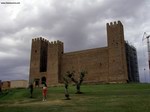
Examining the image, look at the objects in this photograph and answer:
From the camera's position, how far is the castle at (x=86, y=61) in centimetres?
5819

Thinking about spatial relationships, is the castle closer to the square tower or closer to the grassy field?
the square tower

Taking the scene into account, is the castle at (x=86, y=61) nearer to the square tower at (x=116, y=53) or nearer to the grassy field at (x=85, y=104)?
the square tower at (x=116, y=53)

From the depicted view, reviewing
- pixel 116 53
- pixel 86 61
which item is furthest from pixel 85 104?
pixel 86 61

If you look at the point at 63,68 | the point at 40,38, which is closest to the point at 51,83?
the point at 63,68

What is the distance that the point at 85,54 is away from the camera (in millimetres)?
64750

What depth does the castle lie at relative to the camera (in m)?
58.2

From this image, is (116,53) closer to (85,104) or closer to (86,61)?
(86,61)

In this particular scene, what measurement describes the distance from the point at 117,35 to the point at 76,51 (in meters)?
12.4

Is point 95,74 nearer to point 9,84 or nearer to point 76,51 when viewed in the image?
point 76,51

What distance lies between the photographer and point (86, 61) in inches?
2517

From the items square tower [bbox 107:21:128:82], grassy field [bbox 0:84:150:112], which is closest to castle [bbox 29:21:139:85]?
square tower [bbox 107:21:128:82]

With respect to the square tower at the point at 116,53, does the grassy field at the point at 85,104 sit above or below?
below

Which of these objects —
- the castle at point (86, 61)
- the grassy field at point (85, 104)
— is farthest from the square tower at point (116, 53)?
the grassy field at point (85, 104)

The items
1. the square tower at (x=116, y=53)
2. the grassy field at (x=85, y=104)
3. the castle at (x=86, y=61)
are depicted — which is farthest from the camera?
the castle at (x=86, y=61)
